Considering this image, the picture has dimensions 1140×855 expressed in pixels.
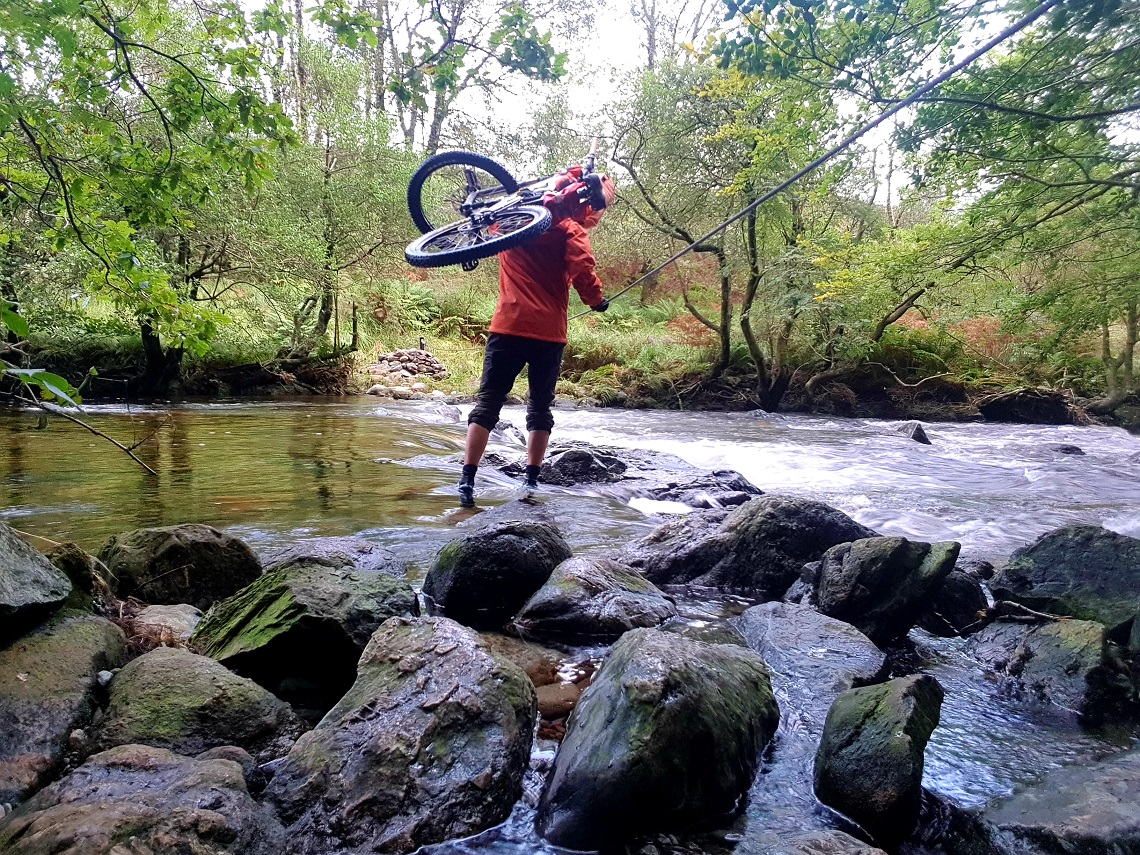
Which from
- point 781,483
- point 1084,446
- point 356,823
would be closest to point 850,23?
point 781,483

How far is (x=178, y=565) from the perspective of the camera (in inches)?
120

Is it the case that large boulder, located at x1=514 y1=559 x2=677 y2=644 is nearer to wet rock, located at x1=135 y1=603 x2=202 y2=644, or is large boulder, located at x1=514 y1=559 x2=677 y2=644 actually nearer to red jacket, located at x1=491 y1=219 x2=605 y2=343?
wet rock, located at x1=135 y1=603 x2=202 y2=644

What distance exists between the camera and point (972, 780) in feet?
6.39

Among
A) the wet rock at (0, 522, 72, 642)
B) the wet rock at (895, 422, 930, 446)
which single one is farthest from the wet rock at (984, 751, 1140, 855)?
the wet rock at (895, 422, 930, 446)

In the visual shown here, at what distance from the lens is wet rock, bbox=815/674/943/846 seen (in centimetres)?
176

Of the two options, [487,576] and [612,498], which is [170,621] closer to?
[487,576]

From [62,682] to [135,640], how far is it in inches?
18.2

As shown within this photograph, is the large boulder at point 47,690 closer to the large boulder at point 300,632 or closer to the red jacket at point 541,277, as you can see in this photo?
the large boulder at point 300,632

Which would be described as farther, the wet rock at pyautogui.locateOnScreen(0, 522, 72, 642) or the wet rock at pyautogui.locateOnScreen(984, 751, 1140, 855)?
the wet rock at pyautogui.locateOnScreen(0, 522, 72, 642)

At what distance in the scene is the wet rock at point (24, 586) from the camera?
206 centimetres

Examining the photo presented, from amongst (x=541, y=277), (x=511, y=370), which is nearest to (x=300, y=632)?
(x=511, y=370)

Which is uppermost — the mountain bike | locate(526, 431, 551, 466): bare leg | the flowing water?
the mountain bike

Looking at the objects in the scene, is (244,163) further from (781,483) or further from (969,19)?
(781,483)

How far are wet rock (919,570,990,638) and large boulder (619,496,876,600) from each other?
2.12 feet
